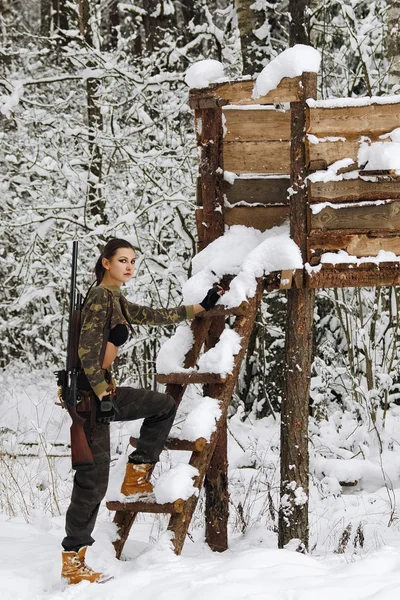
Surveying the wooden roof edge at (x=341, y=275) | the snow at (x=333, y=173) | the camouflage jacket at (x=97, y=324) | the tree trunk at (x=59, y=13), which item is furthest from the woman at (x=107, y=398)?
the tree trunk at (x=59, y=13)

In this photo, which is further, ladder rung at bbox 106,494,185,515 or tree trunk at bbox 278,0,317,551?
tree trunk at bbox 278,0,317,551

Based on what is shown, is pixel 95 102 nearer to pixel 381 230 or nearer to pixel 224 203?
pixel 224 203

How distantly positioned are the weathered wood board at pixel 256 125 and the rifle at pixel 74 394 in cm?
171

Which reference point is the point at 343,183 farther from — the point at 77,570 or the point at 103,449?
the point at 77,570

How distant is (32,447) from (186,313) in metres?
5.21

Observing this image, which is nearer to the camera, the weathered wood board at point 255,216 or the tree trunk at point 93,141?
the weathered wood board at point 255,216

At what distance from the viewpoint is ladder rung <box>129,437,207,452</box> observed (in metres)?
4.44

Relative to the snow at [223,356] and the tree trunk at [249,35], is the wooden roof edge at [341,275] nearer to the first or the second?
the snow at [223,356]

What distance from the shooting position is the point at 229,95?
5.11 metres

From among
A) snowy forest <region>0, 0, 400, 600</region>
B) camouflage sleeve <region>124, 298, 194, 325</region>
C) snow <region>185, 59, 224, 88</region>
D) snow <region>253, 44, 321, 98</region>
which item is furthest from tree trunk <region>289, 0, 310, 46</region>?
camouflage sleeve <region>124, 298, 194, 325</region>

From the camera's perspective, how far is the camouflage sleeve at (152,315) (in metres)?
4.62

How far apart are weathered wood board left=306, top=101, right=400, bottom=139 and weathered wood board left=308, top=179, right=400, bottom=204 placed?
1.00 ft

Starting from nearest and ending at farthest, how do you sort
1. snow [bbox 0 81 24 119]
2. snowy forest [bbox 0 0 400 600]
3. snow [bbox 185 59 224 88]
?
snow [bbox 185 59 224 88] < snowy forest [bbox 0 0 400 600] < snow [bbox 0 81 24 119]

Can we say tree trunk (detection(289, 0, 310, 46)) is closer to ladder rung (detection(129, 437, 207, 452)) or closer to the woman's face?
the woman's face
